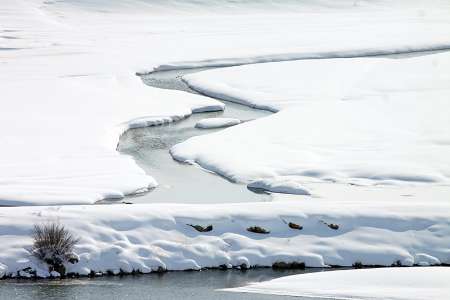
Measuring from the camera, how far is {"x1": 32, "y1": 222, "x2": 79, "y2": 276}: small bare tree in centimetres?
1376

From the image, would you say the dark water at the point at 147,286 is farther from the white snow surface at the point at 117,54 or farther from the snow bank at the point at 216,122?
the snow bank at the point at 216,122

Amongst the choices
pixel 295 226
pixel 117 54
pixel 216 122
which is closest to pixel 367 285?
pixel 295 226

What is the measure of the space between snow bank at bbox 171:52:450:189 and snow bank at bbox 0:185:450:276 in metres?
3.07

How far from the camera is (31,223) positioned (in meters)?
14.5

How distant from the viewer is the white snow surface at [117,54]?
19.0 m

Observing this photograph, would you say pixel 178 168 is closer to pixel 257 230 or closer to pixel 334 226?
pixel 257 230

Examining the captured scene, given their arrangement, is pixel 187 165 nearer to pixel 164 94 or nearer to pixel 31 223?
pixel 31 223

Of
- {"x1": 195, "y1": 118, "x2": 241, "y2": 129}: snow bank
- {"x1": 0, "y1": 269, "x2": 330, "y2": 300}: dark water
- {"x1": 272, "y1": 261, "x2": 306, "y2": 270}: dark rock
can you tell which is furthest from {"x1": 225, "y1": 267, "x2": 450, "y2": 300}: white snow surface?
{"x1": 195, "y1": 118, "x2": 241, "y2": 129}: snow bank

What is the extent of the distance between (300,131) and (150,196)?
6.41 meters

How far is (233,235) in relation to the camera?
1489cm

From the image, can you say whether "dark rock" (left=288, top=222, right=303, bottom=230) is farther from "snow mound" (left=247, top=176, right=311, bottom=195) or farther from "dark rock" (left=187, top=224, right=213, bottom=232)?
"snow mound" (left=247, top=176, right=311, bottom=195)

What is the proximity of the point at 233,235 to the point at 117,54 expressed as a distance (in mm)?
23331

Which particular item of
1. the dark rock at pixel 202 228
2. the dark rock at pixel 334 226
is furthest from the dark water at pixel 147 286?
the dark rock at pixel 334 226

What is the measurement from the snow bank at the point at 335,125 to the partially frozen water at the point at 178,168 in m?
0.39
